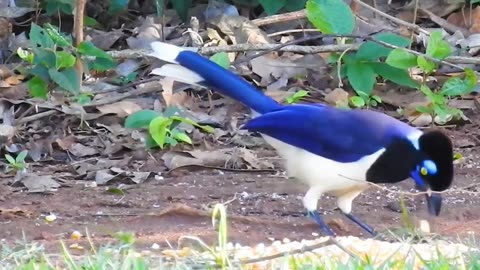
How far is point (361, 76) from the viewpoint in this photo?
6.66m

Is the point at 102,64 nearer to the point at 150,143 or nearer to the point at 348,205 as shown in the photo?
the point at 150,143

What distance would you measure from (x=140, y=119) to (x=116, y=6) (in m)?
1.81

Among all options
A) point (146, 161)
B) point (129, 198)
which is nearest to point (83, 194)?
point (129, 198)

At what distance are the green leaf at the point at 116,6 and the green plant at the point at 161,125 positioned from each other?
1.52 metres

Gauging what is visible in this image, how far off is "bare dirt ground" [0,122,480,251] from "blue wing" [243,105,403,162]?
352mm

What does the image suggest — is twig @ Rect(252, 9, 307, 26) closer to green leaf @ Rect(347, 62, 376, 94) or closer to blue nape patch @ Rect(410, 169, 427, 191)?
green leaf @ Rect(347, 62, 376, 94)

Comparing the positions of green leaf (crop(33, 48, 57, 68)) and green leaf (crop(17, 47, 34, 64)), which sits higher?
green leaf (crop(33, 48, 57, 68))

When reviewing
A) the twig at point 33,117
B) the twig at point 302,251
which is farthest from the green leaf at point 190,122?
the twig at point 302,251

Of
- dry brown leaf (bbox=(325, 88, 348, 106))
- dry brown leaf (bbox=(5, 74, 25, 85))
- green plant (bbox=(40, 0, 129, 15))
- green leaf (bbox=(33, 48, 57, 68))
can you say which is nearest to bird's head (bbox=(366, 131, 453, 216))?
dry brown leaf (bbox=(325, 88, 348, 106))

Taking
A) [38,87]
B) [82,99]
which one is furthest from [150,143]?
[38,87]

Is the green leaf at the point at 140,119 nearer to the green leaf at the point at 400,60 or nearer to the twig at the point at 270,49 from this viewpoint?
the twig at the point at 270,49

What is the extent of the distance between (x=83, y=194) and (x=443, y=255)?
7.59 ft

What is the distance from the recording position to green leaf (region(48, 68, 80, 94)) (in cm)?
643

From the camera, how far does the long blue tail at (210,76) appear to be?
5180mm
